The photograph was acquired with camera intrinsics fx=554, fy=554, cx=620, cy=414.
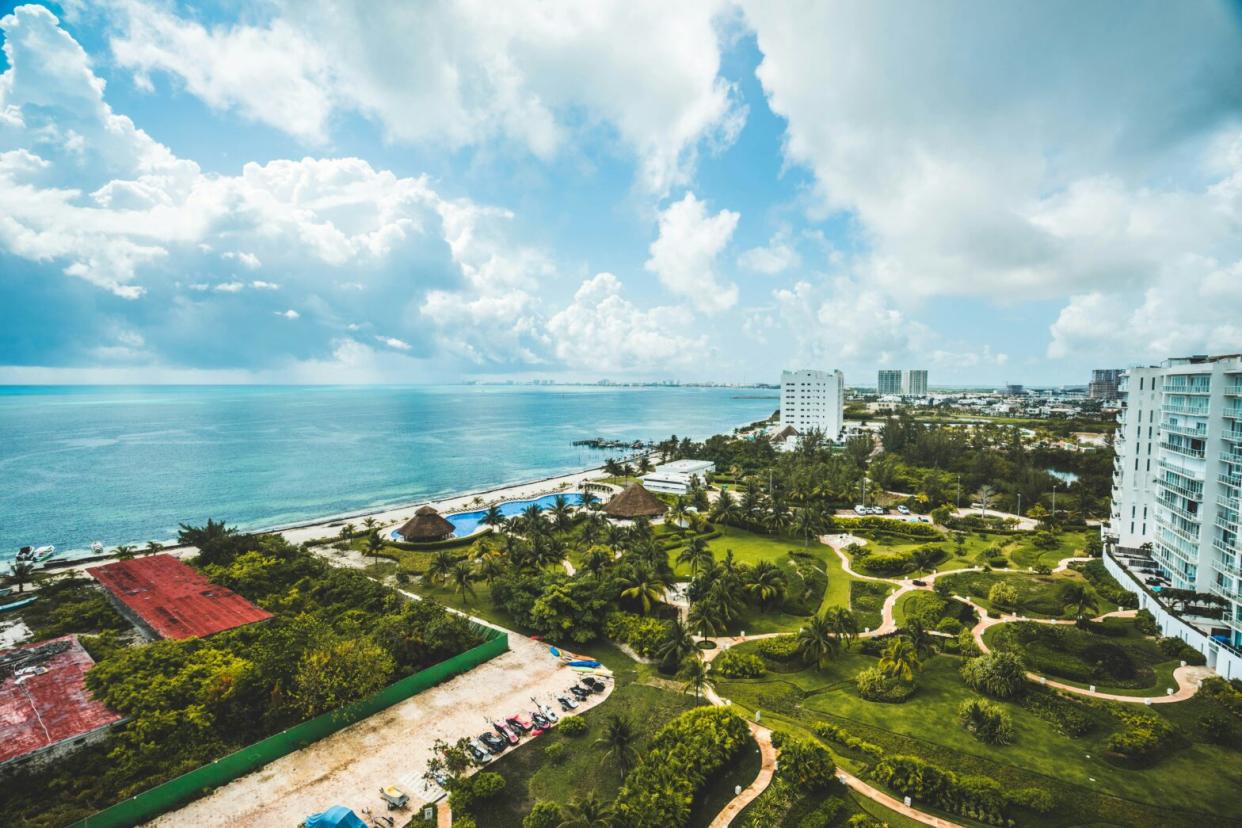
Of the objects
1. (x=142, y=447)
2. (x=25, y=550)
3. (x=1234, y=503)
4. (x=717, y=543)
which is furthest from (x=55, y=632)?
(x=142, y=447)

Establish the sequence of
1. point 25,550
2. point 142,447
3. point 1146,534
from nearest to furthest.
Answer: point 1146,534 → point 25,550 → point 142,447

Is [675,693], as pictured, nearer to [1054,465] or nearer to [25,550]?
[25,550]

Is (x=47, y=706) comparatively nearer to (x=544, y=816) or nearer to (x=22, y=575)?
(x=544, y=816)

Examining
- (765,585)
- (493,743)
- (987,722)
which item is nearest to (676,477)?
(765,585)

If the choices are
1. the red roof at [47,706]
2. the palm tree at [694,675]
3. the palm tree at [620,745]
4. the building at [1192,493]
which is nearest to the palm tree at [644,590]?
the palm tree at [694,675]

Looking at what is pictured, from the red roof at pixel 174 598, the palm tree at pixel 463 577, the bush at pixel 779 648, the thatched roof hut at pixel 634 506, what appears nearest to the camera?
the bush at pixel 779 648

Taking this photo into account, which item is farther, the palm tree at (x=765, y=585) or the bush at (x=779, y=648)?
the palm tree at (x=765, y=585)

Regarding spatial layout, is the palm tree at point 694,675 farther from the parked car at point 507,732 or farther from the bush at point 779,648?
the parked car at point 507,732
